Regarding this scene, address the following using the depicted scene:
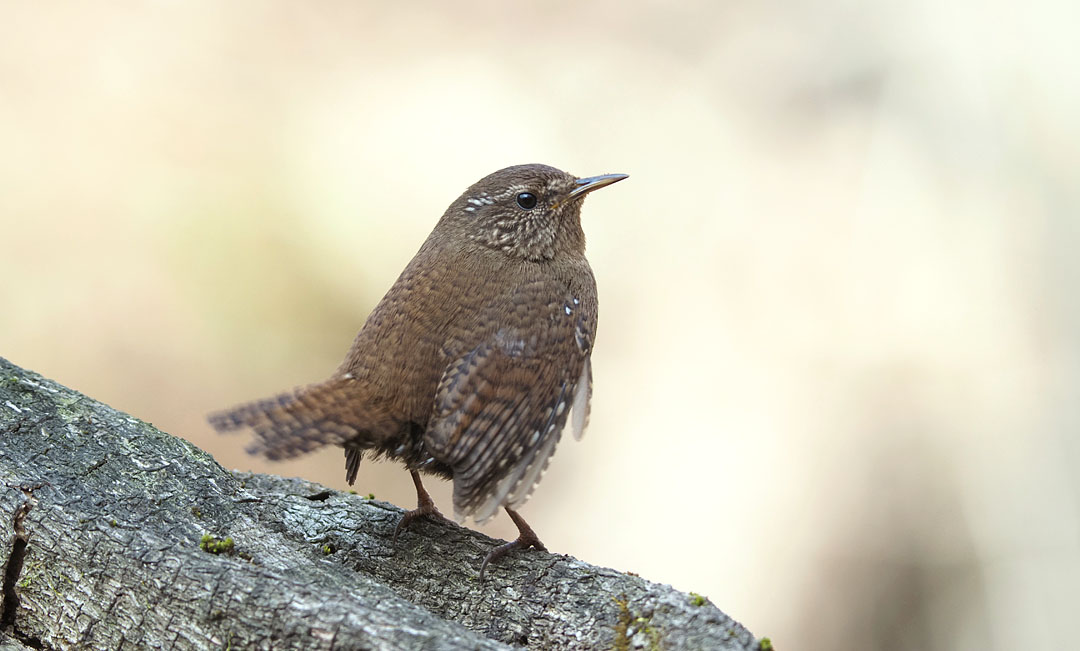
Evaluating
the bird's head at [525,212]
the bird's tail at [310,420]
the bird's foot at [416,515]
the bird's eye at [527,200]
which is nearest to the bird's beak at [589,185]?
the bird's head at [525,212]

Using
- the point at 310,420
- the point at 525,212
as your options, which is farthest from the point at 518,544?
the point at 525,212

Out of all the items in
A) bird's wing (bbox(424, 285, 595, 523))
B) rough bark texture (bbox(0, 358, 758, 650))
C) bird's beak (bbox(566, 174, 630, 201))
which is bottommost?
rough bark texture (bbox(0, 358, 758, 650))

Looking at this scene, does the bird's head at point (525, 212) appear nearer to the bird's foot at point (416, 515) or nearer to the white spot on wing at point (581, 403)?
the white spot on wing at point (581, 403)

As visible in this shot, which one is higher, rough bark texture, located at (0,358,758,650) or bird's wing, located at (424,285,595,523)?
bird's wing, located at (424,285,595,523)

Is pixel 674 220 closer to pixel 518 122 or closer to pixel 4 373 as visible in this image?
pixel 518 122

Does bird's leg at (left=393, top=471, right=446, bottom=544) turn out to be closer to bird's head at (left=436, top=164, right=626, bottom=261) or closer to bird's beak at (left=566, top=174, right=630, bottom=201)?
bird's head at (left=436, top=164, right=626, bottom=261)

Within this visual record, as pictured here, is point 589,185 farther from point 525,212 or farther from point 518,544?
point 518,544

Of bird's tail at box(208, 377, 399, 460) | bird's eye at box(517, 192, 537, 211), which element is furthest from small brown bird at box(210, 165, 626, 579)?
bird's eye at box(517, 192, 537, 211)

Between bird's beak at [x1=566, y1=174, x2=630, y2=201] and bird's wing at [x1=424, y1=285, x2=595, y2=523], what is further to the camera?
bird's beak at [x1=566, y1=174, x2=630, y2=201]
